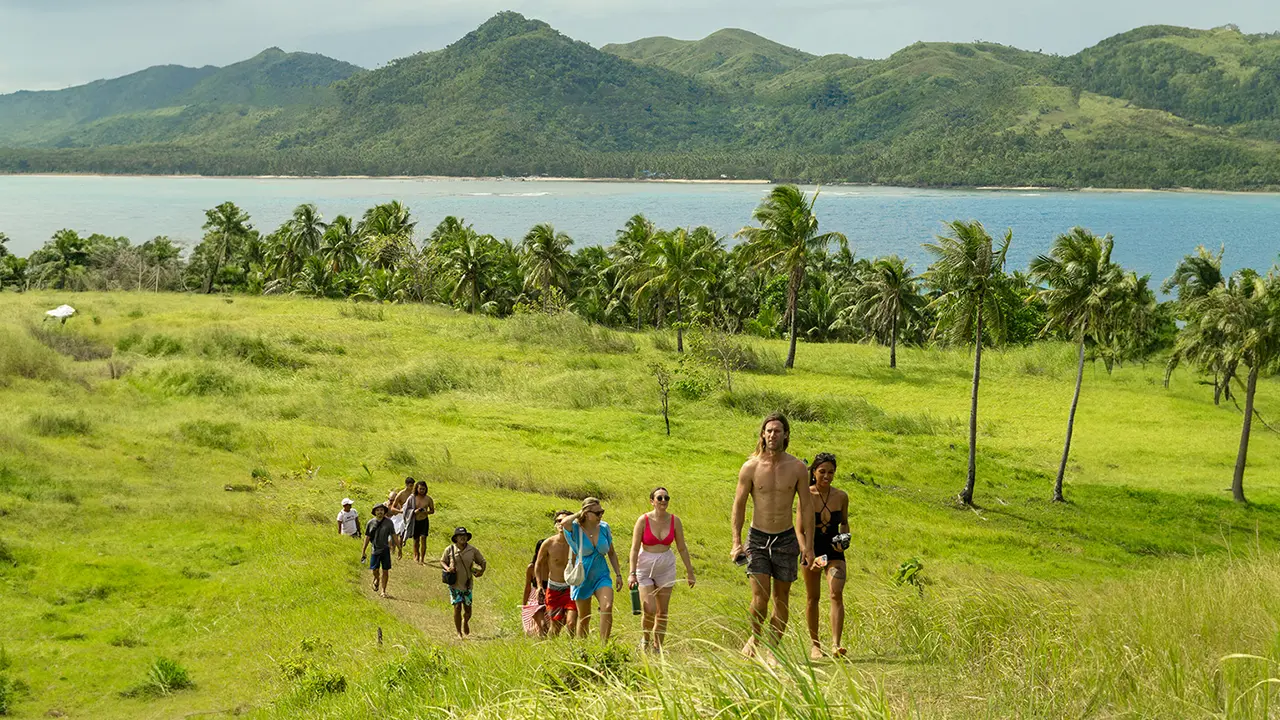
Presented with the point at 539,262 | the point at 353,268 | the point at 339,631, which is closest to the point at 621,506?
the point at 339,631

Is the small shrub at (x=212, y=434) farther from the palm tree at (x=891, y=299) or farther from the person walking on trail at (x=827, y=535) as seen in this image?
the palm tree at (x=891, y=299)

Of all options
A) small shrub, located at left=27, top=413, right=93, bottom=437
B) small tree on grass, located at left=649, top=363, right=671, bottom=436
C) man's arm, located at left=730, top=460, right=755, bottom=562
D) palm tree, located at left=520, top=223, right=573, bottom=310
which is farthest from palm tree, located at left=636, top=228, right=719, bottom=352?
man's arm, located at left=730, top=460, right=755, bottom=562

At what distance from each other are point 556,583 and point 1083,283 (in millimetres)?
24815

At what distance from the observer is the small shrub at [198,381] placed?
119 feet

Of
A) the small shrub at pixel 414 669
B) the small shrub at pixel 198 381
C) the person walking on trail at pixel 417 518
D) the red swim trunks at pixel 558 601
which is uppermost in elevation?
the small shrub at pixel 414 669

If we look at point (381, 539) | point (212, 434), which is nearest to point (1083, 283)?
point (381, 539)

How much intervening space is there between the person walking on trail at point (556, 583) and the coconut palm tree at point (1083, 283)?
2372cm

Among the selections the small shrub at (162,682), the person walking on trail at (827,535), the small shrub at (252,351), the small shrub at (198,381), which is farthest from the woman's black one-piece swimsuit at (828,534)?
the small shrub at (252,351)

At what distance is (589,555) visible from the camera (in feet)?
35.4

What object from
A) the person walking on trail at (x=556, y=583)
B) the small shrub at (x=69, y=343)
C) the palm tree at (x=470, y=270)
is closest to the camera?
the person walking on trail at (x=556, y=583)

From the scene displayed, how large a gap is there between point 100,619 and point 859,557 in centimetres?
1552

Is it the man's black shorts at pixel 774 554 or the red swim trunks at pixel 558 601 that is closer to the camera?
the man's black shorts at pixel 774 554

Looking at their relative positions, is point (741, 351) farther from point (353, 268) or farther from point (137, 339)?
point (353, 268)

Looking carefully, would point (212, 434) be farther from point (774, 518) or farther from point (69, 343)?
point (774, 518)
